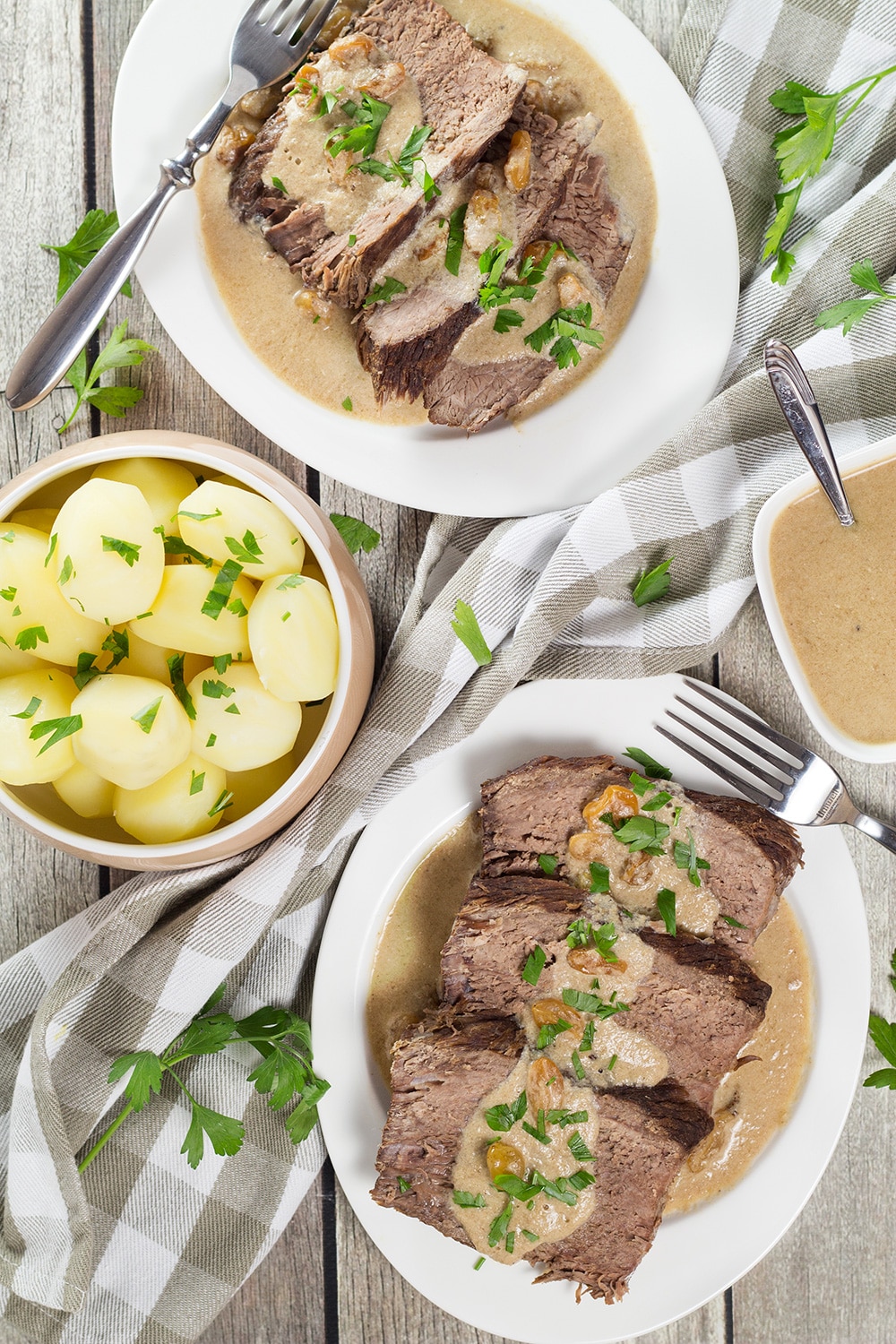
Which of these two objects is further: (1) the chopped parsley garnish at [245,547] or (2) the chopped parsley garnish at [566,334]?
(2) the chopped parsley garnish at [566,334]

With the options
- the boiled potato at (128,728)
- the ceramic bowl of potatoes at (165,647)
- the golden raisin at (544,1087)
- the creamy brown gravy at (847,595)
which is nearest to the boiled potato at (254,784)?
the ceramic bowl of potatoes at (165,647)

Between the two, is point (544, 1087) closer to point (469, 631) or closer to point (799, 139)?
point (469, 631)

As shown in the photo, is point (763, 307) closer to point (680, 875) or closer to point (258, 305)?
point (258, 305)

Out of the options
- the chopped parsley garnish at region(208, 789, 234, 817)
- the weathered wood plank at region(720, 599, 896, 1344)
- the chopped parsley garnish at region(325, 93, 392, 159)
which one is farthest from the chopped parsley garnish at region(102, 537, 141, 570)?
the weathered wood plank at region(720, 599, 896, 1344)

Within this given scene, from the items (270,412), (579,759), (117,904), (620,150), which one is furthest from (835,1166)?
(620,150)

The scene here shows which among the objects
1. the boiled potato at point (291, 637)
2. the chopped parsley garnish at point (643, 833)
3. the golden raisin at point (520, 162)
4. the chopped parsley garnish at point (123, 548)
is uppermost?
the golden raisin at point (520, 162)

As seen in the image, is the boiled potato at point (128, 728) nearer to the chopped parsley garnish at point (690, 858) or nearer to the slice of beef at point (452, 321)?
the slice of beef at point (452, 321)

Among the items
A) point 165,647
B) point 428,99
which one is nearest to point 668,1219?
point 165,647
